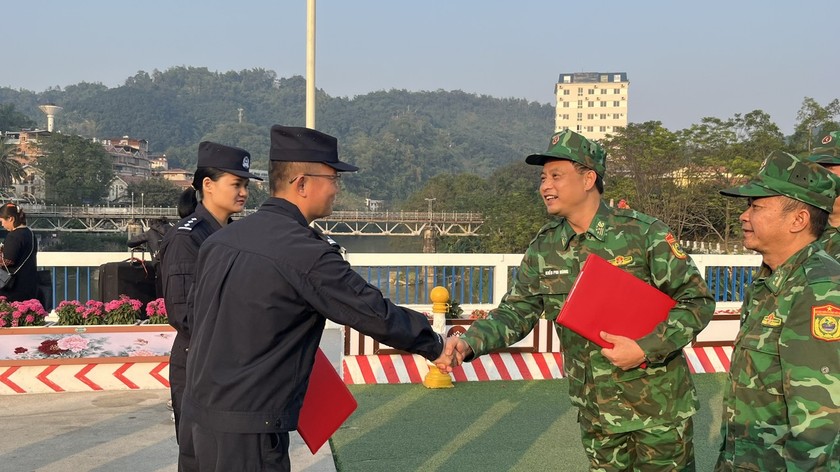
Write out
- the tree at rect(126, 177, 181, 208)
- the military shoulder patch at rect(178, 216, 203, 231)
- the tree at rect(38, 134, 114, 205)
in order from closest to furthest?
1. the military shoulder patch at rect(178, 216, 203, 231)
2. the tree at rect(38, 134, 114, 205)
3. the tree at rect(126, 177, 181, 208)

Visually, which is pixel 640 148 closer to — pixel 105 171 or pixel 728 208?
pixel 728 208

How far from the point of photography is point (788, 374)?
2.19 m

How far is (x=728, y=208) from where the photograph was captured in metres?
35.2

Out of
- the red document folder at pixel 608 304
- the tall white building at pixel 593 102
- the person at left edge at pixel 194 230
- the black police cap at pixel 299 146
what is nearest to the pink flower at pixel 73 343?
the person at left edge at pixel 194 230

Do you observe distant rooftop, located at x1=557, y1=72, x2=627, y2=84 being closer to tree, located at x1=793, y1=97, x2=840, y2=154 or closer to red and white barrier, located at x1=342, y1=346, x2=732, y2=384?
tree, located at x1=793, y1=97, x2=840, y2=154

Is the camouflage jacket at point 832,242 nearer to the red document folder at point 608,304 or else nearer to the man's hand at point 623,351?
the red document folder at point 608,304

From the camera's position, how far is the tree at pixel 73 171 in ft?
264

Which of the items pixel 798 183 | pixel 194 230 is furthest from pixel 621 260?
pixel 194 230

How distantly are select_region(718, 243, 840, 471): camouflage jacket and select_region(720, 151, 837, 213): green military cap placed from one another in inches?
6.0

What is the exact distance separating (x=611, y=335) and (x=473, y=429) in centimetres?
295

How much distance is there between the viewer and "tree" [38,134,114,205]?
3167 inches

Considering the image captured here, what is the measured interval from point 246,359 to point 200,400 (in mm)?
228

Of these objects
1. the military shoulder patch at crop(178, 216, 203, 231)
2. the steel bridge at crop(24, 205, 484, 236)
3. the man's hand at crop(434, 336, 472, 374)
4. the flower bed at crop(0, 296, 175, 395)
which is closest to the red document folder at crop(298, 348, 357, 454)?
the man's hand at crop(434, 336, 472, 374)

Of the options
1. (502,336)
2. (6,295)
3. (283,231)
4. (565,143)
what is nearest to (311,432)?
(283,231)
